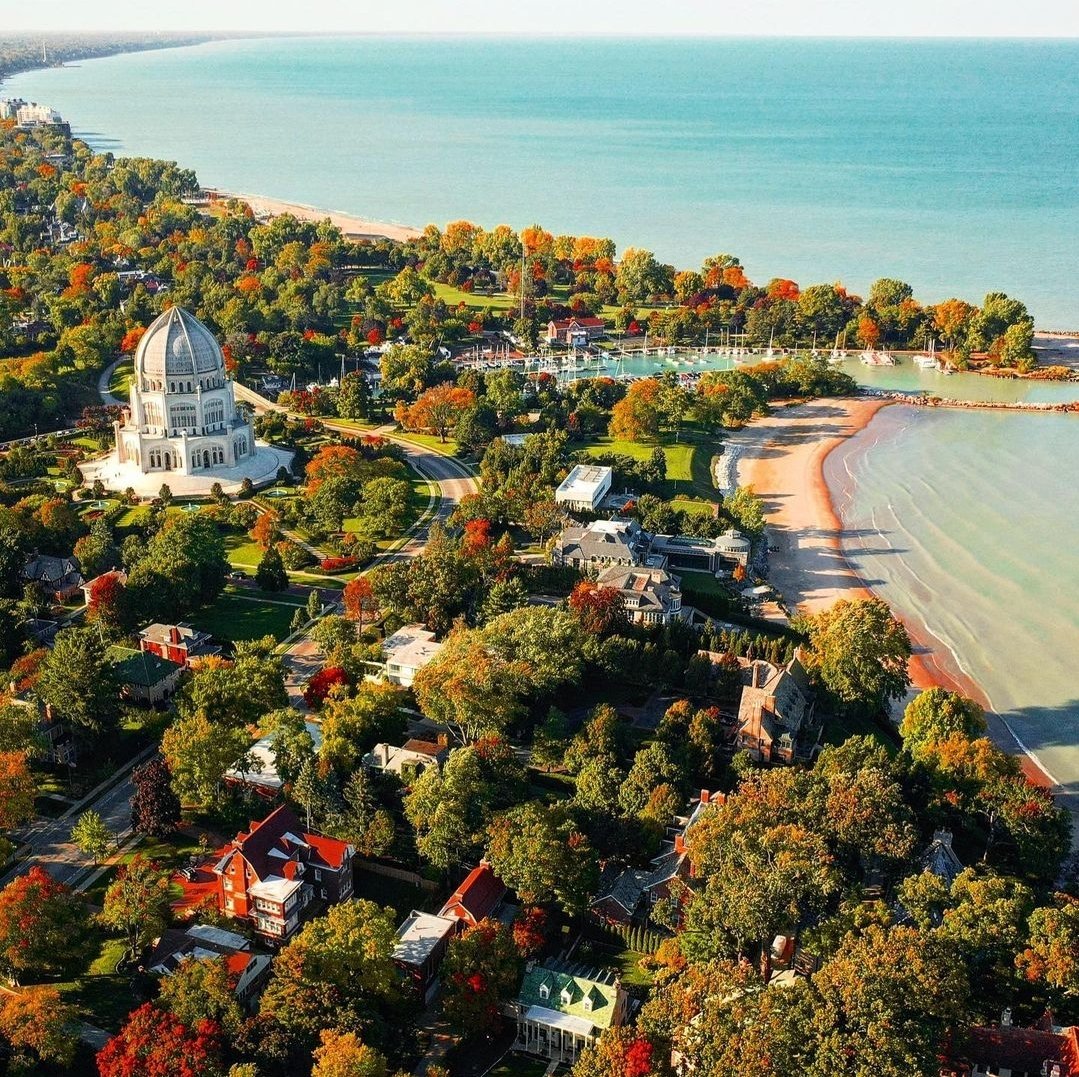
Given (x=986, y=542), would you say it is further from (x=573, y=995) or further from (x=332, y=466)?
(x=573, y=995)

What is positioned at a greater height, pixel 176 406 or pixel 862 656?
pixel 176 406

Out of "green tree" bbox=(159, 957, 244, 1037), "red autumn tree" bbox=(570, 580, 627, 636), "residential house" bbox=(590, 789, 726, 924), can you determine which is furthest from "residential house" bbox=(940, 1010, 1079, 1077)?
"red autumn tree" bbox=(570, 580, 627, 636)

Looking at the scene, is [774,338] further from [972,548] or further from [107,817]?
[107,817]

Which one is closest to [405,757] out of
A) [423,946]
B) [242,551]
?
[423,946]

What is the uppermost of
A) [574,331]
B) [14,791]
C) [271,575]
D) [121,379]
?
[574,331]

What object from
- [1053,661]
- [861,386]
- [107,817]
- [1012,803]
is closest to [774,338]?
[861,386]

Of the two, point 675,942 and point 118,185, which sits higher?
point 118,185
